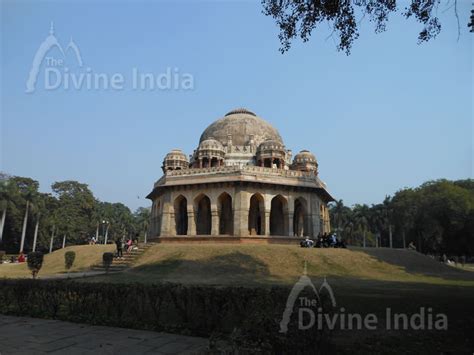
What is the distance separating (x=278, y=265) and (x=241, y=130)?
23.1 meters

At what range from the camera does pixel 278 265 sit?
1975 centimetres

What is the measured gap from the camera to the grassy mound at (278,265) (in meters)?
17.9

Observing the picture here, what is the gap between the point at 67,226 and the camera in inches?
2290

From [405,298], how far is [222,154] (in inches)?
1117

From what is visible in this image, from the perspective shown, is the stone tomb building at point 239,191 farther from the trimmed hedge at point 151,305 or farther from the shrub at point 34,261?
the trimmed hedge at point 151,305

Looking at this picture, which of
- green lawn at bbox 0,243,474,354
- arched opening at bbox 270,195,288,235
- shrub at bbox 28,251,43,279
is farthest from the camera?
arched opening at bbox 270,195,288,235

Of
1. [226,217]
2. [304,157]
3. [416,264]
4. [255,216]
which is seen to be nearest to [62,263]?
[226,217]

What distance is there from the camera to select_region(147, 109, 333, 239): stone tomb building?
31.4 meters

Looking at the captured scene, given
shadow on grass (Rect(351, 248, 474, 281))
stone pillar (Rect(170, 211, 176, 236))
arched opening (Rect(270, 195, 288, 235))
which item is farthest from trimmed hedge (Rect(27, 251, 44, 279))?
arched opening (Rect(270, 195, 288, 235))

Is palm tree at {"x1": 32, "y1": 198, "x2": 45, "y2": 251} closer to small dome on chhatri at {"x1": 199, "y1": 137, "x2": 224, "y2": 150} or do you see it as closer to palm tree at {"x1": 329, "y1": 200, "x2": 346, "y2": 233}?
small dome on chhatri at {"x1": 199, "y1": 137, "x2": 224, "y2": 150}

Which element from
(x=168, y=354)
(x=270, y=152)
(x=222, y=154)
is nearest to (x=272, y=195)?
(x=270, y=152)

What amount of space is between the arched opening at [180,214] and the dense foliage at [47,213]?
2514cm

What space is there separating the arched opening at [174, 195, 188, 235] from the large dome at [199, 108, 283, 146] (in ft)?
26.6

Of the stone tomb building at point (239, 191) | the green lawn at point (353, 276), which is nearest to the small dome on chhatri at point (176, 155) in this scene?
the stone tomb building at point (239, 191)
